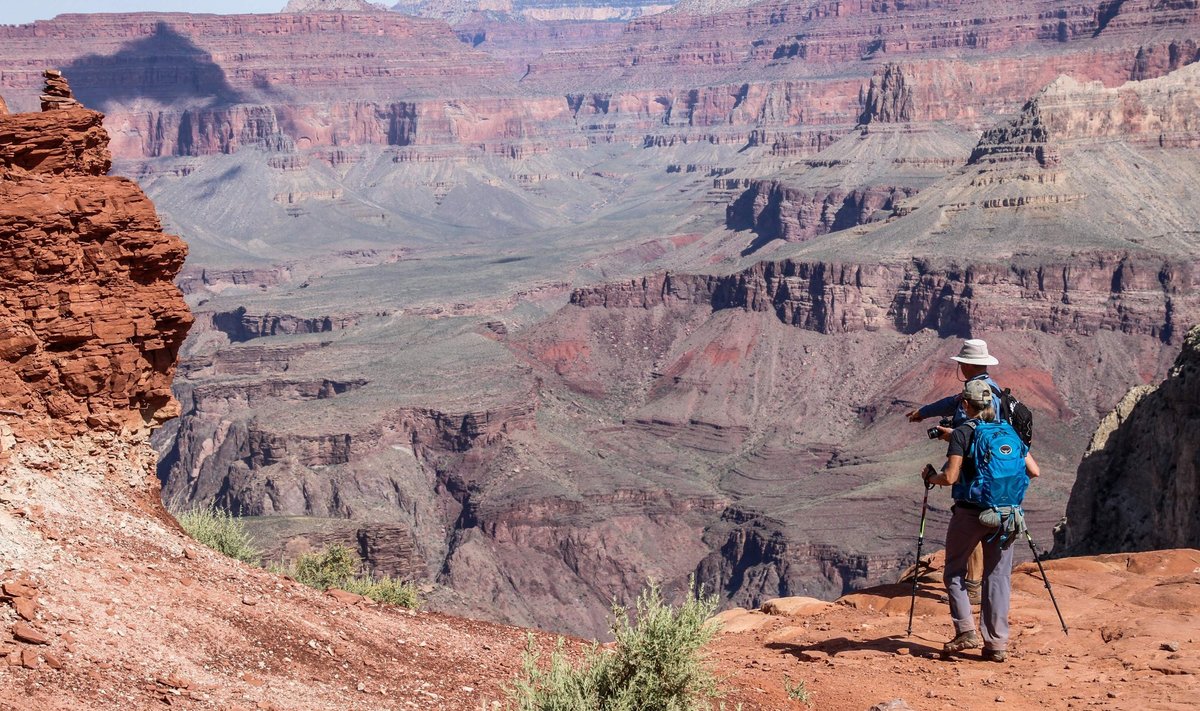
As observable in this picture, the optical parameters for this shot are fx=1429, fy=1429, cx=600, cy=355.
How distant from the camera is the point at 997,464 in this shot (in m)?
15.3

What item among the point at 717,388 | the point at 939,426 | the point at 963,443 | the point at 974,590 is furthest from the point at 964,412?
the point at 717,388

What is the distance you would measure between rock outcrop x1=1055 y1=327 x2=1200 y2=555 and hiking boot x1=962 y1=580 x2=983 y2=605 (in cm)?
1262

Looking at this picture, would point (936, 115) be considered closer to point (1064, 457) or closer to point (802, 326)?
point (802, 326)

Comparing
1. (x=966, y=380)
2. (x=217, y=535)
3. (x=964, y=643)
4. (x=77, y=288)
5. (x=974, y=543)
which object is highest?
(x=77, y=288)

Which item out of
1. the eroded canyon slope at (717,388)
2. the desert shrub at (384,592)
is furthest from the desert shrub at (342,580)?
the eroded canyon slope at (717,388)

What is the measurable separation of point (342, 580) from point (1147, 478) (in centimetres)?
2054

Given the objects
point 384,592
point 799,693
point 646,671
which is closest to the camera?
point 646,671

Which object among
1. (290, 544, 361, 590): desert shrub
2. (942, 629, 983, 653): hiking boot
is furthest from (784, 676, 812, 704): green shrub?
(290, 544, 361, 590): desert shrub

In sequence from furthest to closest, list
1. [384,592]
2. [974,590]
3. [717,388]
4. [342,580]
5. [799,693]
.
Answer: [717,388] < [342,580] < [384,592] < [974,590] < [799,693]

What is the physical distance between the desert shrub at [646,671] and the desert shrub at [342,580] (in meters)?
8.02

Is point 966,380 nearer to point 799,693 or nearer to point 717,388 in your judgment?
point 799,693

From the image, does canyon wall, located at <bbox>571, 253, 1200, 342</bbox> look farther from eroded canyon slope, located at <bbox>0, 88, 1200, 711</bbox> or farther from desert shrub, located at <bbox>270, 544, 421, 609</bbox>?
eroded canyon slope, located at <bbox>0, 88, 1200, 711</bbox>

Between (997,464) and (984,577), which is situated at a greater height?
(997,464)

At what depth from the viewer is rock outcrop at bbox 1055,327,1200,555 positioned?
28172mm
